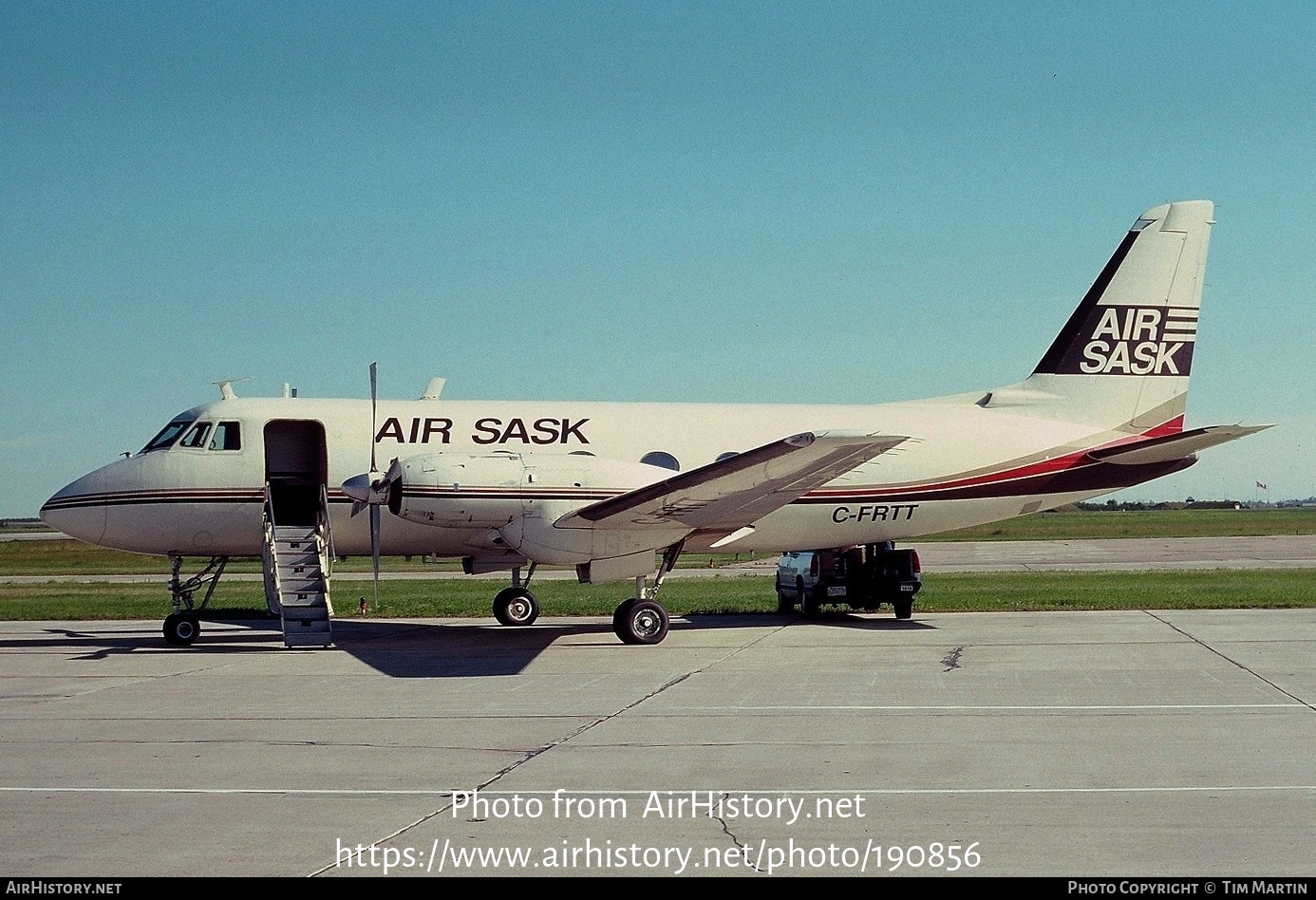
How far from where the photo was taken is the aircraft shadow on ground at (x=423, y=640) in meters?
18.1

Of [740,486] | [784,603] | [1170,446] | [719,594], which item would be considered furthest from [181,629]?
[1170,446]

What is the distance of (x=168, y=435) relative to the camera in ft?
71.9

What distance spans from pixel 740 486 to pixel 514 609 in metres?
7.05

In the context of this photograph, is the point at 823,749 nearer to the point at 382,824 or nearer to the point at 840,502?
the point at 382,824

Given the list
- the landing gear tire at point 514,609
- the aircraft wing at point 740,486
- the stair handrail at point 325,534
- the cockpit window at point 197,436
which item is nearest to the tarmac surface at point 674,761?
the stair handrail at point 325,534

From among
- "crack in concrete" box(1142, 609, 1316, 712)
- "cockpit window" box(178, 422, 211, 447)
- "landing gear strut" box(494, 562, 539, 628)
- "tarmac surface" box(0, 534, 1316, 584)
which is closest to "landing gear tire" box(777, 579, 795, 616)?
"landing gear strut" box(494, 562, 539, 628)

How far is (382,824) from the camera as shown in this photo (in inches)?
325

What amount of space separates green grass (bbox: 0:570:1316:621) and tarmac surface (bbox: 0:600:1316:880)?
8356 millimetres

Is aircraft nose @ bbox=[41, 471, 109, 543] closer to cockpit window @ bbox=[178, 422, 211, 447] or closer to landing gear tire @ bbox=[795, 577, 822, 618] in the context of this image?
cockpit window @ bbox=[178, 422, 211, 447]

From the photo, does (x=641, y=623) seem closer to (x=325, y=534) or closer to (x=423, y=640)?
(x=423, y=640)

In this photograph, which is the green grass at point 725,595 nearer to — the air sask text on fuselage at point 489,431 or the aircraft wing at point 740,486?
the air sask text on fuselage at point 489,431

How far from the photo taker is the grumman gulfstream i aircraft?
19703mm
